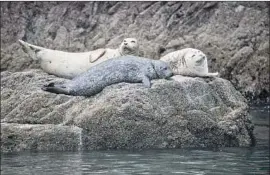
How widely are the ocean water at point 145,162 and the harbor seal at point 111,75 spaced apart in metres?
1.25

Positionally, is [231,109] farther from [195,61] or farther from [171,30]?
[171,30]

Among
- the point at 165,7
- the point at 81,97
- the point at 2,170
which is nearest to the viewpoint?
the point at 2,170

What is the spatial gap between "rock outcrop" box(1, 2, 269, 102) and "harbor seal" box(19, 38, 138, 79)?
3693 mm

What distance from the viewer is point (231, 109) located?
398 inches

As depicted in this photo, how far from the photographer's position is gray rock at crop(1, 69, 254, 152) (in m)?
9.30

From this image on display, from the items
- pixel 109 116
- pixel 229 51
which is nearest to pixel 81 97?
pixel 109 116

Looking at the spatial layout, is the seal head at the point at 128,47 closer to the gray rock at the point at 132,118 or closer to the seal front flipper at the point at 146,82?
the gray rock at the point at 132,118

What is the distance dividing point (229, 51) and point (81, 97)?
604 centimetres

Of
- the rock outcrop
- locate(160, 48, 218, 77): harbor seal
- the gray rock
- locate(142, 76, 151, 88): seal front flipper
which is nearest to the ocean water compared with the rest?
the gray rock

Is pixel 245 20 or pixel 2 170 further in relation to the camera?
pixel 245 20

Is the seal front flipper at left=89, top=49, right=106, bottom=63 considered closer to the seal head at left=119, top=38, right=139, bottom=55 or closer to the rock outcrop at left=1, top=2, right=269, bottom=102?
the seal head at left=119, top=38, right=139, bottom=55

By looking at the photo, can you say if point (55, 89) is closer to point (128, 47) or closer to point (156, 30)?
point (128, 47)

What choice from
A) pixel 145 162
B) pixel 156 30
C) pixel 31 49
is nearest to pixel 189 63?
pixel 31 49

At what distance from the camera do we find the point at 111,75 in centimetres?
1007
